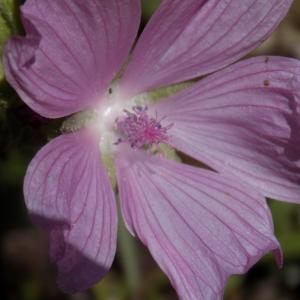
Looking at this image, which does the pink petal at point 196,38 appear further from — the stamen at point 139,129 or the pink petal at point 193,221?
the pink petal at point 193,221

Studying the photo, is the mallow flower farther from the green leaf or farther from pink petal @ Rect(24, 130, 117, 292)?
the green leaf

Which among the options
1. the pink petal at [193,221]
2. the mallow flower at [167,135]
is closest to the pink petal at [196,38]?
the mallow flower at [167,135]

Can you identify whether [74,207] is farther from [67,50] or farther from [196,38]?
[196,38]

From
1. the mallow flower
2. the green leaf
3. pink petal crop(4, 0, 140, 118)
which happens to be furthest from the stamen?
the green leaf

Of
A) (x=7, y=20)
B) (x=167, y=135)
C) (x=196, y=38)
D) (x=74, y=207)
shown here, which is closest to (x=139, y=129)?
(x=167, y=135)

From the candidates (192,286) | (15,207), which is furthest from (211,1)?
(15,207)
